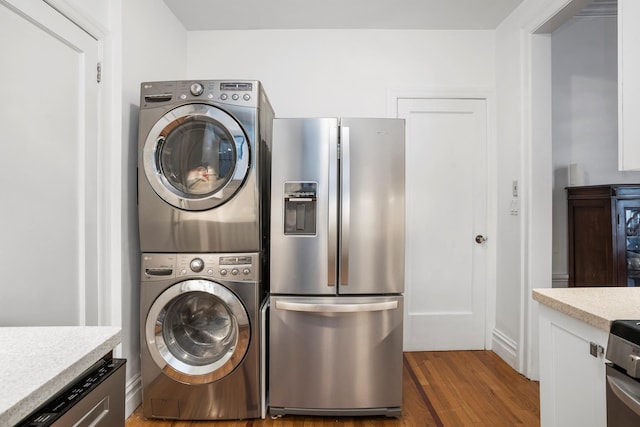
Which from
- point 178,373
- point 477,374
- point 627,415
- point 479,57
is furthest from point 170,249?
point 479,57

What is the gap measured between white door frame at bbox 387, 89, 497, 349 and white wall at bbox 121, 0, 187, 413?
184cm

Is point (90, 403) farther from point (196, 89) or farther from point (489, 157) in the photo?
point (489, 157)

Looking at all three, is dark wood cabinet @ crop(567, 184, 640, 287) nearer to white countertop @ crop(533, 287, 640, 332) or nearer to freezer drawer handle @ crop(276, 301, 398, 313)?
white countertop @ crop(533, 287, 640, 332)

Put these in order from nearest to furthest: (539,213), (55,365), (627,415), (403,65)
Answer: (55,365) < (627,415) < (539,213) < (403,65)

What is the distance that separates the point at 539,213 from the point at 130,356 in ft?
9.24

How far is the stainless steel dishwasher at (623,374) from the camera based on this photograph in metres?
0.80

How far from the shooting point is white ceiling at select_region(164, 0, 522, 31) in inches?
92.7

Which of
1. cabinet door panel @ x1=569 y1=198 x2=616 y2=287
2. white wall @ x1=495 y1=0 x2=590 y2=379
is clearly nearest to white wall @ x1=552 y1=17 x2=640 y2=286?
cabinet door panel @ x1=569 y1=198 x2=616 y2=287

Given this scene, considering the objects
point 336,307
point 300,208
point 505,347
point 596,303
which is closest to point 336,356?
point 336,307

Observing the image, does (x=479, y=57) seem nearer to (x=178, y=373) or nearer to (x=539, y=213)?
(x=539, y=213)

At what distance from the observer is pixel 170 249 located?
71.2 inches

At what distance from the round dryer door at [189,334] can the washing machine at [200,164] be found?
0.25 m

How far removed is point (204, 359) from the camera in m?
1.83

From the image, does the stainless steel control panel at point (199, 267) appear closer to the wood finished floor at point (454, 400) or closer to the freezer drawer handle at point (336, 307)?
the freezer drawer handle at point (336, 307)
